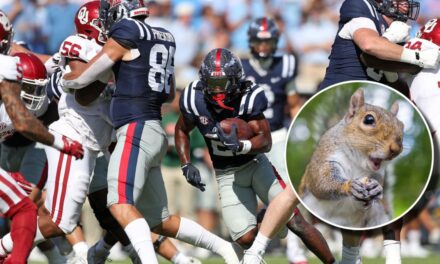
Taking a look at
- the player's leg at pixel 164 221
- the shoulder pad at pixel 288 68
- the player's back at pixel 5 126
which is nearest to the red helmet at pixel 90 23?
the player's back at pixel 5 126

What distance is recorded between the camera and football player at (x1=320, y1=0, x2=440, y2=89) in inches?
260

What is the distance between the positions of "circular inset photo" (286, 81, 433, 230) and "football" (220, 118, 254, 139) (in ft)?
1.70

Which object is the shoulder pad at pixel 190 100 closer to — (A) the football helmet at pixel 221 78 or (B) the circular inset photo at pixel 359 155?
(A) the football helmet at pixel 221 78

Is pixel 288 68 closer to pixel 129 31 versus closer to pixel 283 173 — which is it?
pixel 283 173

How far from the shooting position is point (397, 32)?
6.78 meters

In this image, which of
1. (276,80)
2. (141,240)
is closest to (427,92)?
(141,240)

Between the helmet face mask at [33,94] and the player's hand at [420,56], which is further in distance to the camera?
the helmet face mask at [33,94]

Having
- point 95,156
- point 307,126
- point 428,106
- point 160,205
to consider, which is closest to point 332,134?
point 307,126

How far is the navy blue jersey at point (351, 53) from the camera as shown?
22.5ft

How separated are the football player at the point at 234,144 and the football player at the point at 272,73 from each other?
7.13 feet

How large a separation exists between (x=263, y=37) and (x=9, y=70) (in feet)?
14.2

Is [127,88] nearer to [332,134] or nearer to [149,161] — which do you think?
[149,161]

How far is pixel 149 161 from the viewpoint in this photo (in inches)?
273

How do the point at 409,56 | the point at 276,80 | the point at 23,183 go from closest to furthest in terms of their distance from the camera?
the point at 409,56 < the point at 23,183 < the point at 276,80
